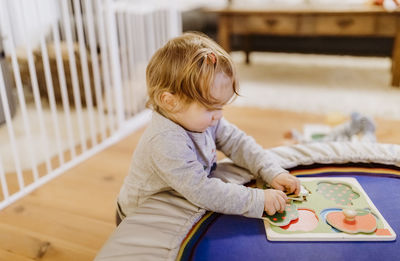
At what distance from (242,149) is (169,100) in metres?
0.31

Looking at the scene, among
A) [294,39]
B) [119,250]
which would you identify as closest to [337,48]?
[294,39]

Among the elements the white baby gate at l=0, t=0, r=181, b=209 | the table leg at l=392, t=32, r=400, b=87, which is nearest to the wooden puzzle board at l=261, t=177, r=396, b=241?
the white baby gate at l=0, t=0, r=181, b=209

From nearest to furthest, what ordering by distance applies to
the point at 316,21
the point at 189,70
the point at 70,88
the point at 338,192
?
the point at 189,70
the point at 338,192
the point at 70,88
the point at 316,21

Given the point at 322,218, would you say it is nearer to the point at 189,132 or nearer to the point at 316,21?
the point at 189,132

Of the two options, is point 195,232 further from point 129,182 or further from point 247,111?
point 247,111

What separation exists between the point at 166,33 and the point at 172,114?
1.43m

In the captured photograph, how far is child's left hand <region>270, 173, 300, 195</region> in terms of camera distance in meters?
0.98

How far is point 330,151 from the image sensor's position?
3.85 ft

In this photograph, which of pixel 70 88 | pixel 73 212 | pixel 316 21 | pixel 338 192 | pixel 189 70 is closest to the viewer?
pixel 189 70

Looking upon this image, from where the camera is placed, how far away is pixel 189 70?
787 millimetres

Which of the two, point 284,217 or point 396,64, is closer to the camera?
point 284,217

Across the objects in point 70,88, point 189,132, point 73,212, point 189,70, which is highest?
point 189,70

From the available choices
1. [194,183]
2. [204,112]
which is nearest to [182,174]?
[194,183]

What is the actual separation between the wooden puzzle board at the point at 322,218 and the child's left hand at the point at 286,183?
0.03 metres
